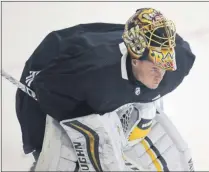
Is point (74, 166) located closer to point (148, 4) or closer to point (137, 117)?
point (137, 117)

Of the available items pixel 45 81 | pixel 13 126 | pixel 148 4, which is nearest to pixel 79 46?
pixel 45 81

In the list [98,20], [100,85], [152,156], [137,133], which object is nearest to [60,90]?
[100,85]

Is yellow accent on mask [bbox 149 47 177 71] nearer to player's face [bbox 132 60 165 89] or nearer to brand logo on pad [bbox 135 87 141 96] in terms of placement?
player's face [bbox 132 60 165 89]

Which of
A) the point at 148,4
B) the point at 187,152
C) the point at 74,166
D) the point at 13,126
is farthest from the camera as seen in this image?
the point at 148,4

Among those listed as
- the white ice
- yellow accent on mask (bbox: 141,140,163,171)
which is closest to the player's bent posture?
yellow accent on mask (bbox: 141,140,163,171)

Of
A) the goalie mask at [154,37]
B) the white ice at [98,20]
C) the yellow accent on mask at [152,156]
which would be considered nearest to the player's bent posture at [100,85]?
the goalie mask at [154,37]

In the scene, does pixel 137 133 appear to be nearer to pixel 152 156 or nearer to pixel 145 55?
pixel 152 156

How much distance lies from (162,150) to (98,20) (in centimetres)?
79

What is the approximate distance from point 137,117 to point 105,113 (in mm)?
204

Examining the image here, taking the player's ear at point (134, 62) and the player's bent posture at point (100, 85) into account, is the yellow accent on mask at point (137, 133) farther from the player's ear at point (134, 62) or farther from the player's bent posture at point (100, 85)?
the player's ear at point (134, 62)

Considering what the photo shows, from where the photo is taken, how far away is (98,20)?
281 centimetres

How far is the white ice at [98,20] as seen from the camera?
8.21ft

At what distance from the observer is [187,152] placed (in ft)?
7.17

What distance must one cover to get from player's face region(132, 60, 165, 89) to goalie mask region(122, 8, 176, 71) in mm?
39
